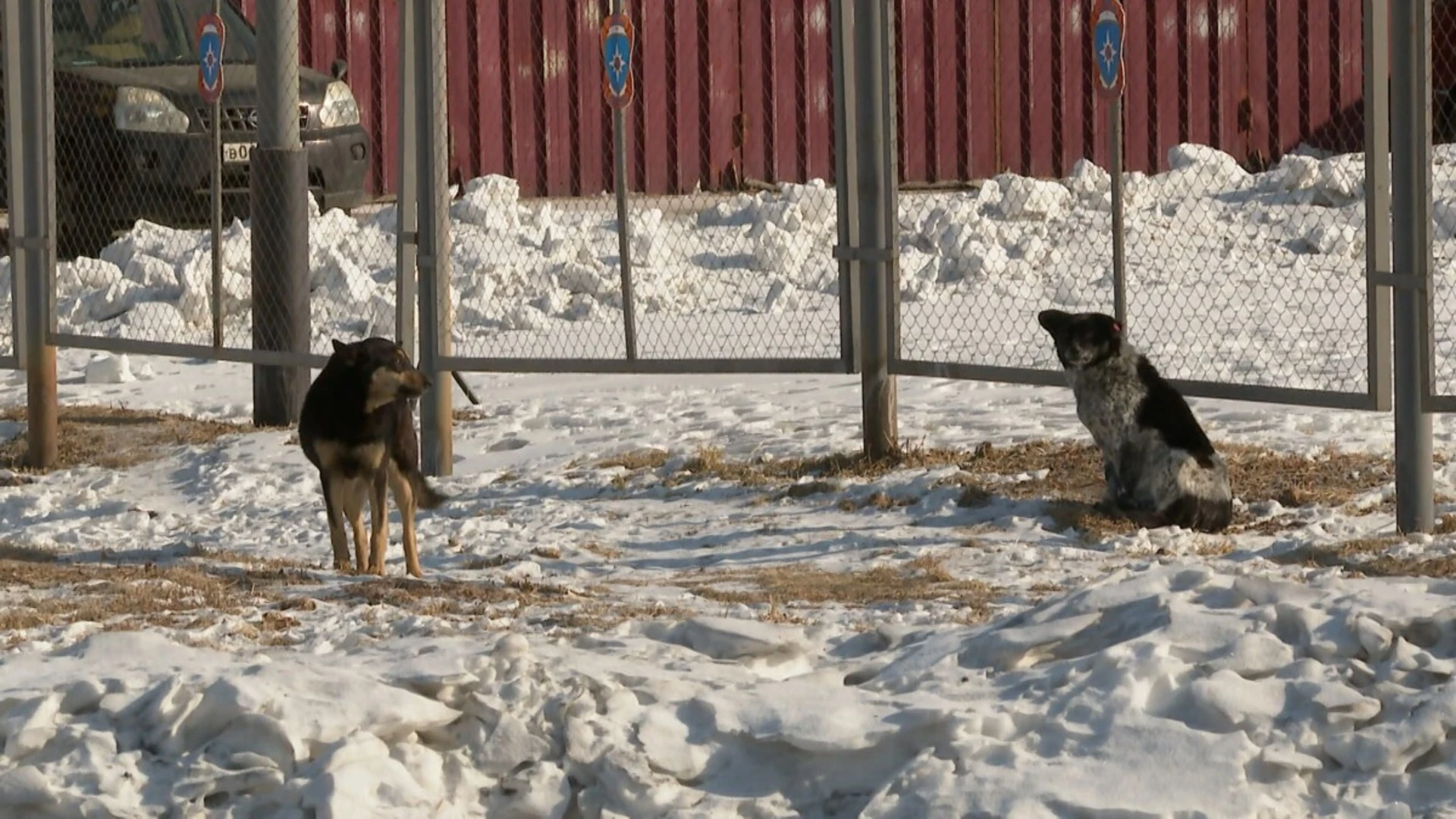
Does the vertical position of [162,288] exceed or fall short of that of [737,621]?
it exceeds it

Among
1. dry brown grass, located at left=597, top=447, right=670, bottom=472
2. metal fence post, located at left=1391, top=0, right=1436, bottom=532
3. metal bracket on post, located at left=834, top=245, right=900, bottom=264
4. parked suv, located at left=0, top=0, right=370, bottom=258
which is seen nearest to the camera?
metal fence post, located at left=1391, top=0, right=1436, bottom=532

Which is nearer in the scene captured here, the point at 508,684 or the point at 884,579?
the point at 508,684

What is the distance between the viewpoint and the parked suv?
15719mm

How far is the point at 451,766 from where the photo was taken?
624 cm

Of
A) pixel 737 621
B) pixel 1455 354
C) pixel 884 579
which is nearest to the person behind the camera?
pixel 737 621

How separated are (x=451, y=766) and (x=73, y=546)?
4278 mm

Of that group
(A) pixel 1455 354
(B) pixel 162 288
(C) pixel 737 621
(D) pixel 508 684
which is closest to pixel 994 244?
(A) pixel 1455 354

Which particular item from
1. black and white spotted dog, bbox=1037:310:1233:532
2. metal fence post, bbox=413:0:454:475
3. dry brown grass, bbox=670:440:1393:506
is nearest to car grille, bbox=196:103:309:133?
metal fence post, bbox=413:0:454:475

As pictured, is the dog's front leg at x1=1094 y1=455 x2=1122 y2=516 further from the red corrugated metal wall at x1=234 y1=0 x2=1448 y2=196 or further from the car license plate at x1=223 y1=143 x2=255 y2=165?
the red corrugated metal wall at x1=234 y1=0 x2=1448 y2=196

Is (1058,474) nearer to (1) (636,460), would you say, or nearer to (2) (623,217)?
(1) (636,460)

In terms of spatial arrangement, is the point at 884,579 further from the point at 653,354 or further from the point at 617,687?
the point at 653,354

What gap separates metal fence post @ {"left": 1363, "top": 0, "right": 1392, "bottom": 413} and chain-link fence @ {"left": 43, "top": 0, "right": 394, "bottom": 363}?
6.56 metres

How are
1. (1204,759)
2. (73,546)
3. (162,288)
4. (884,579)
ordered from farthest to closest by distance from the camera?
(162,288) → (73,546) → (884,579) → (1204,759)

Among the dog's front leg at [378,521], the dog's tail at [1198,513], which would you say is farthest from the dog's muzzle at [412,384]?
the dog's tail at [1198,513]
